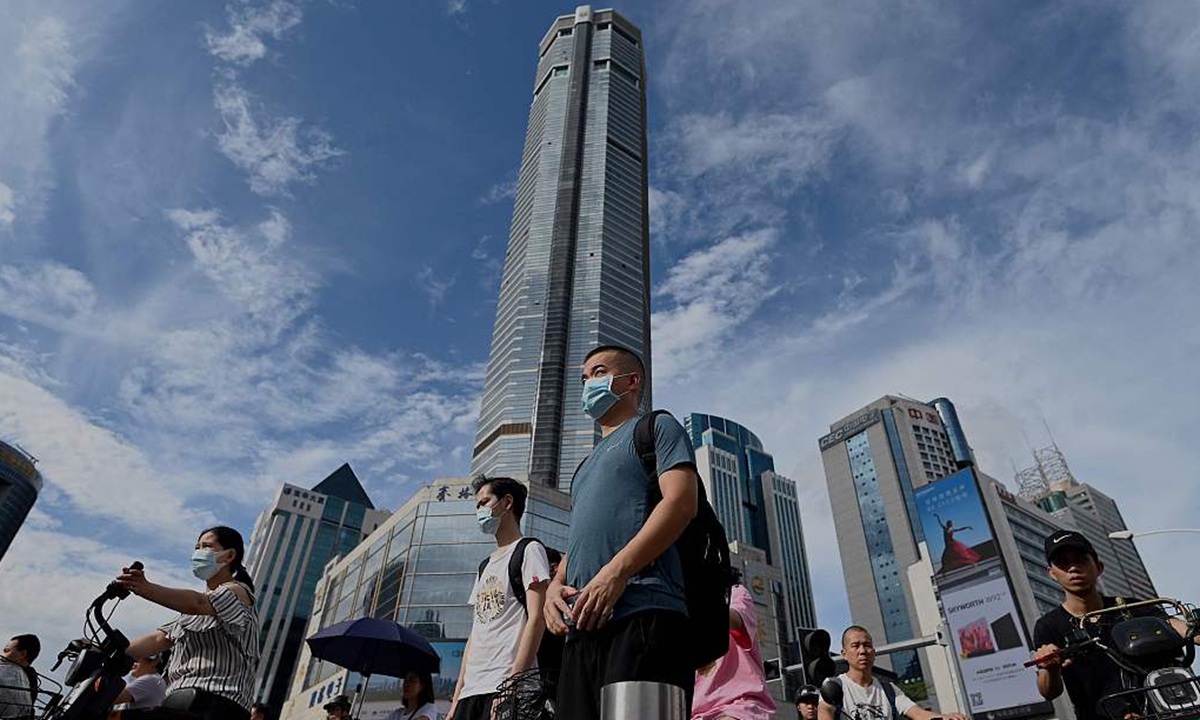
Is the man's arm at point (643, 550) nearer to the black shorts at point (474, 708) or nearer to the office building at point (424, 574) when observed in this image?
the black shorts at point (474, 708)

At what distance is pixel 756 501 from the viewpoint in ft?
449

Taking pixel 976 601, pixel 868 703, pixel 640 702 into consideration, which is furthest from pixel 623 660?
pixel 976 601

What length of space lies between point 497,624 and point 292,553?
120 meters

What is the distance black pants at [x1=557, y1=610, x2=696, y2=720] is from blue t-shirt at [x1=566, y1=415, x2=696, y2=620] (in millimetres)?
53

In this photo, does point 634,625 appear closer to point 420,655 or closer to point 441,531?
point 420,655

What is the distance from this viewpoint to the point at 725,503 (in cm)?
12656

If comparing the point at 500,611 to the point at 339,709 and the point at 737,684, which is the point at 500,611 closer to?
the point at 737,684

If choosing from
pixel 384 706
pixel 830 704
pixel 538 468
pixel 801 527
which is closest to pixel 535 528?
pixel 384 706

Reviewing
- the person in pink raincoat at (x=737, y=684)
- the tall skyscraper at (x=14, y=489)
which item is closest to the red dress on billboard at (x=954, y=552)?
the person in pink raincoat at (x=737, y=684)

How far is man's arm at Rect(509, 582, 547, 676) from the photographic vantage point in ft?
10.0

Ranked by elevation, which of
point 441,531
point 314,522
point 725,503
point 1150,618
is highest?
point 725,503

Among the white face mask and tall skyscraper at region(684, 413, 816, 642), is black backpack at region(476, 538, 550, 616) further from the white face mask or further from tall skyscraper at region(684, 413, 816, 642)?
tall skyscraper at region(684, 413, 816, 642)

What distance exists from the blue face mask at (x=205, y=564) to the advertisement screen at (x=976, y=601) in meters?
40.1

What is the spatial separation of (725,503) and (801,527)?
74.7 feet
